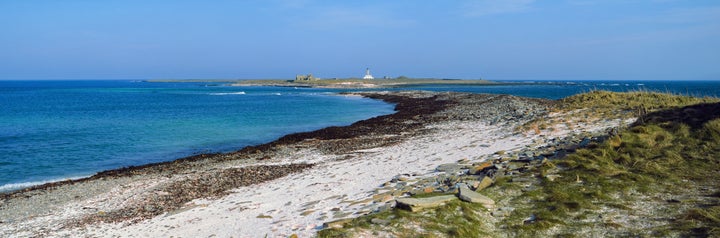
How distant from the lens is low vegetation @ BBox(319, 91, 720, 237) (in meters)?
7.16

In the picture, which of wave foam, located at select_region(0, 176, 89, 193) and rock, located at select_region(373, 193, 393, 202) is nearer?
rock, located at select_region(373, 193, 393, 202)

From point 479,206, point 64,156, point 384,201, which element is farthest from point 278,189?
point 64,156

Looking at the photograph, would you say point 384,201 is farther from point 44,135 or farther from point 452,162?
point 44,135

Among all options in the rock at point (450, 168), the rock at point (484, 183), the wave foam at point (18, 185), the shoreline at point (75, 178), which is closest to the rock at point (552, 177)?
the rock at point (484, 183)

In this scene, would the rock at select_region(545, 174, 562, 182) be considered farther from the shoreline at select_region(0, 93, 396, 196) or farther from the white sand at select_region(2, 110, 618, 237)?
the shoreline at select_region(0, 93, 396, 196)

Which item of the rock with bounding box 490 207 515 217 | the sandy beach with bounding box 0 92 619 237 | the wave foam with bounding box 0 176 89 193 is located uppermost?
the rock with bounding box 490 207 515 217

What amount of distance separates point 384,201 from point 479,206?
6.94 feet

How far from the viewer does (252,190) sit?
13.7 meters

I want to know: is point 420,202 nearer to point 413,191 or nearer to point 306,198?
point 413,191

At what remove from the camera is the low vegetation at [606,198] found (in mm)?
7160

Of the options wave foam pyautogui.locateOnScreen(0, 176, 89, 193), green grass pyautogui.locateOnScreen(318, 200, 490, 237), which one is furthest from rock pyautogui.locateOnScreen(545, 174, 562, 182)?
wave foam pyautogui.locateOnScreen(0, 176, 89, 193)

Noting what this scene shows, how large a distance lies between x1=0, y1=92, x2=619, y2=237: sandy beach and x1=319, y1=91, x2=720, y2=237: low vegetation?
1.56 metres

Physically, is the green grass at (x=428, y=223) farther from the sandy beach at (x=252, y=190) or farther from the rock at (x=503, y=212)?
the sandy beach at (x=252, y=190)

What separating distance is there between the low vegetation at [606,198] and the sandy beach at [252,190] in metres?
1.56
